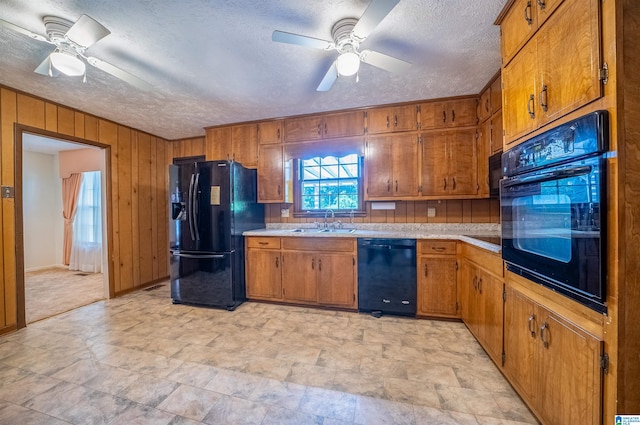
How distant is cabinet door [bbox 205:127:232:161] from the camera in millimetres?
3629

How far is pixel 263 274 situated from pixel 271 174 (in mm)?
1366

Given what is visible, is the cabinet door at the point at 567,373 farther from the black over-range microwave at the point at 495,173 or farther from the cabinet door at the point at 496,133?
the cabinet door at the point at 496,133

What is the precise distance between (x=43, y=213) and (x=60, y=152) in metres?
1.33

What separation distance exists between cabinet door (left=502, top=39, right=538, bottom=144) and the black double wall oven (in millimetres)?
150

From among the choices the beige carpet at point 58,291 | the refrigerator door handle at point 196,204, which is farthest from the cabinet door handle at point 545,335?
the beige carpet at point 58,291

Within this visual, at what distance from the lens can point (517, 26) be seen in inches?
56.8

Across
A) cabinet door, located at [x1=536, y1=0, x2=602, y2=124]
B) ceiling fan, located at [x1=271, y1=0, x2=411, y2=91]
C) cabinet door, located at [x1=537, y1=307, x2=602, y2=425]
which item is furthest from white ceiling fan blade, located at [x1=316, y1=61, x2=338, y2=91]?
cabinet door, located at [x1=537, y1=307, x2=602, y2=425]

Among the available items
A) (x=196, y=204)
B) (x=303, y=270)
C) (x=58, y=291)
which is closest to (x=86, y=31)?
(x=196, y=204)

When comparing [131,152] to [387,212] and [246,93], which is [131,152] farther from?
[387,212]

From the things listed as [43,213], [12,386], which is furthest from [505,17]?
[43,213]

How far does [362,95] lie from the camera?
2723mm

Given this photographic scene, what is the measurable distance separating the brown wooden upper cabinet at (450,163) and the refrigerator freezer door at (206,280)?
2.57 m

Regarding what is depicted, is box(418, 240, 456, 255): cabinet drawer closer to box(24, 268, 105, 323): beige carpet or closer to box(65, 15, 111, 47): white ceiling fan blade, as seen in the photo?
box(65, 15, 111, 47): white ceiling fan blade

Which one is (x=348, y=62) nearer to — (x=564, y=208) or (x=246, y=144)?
(x=564, y=208)
